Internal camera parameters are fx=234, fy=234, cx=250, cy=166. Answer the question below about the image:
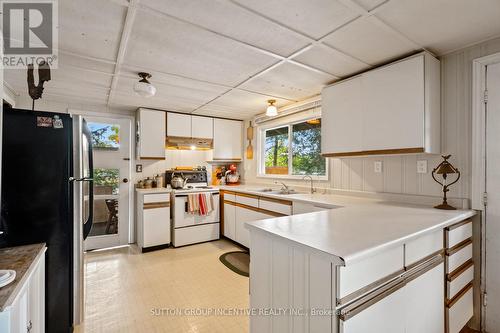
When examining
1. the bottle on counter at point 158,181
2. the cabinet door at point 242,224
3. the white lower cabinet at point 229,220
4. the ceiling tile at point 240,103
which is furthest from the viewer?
the bottle on counter at point 158,181

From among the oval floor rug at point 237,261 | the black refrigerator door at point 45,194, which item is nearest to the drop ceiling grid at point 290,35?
the black refrigerator door at point 45,194

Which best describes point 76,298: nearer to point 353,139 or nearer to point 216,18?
point 216,18

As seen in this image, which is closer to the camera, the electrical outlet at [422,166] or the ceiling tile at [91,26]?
the ceiling tile at [91,26]

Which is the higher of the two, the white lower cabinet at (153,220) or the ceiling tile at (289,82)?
the ceiling tile at (289,82)

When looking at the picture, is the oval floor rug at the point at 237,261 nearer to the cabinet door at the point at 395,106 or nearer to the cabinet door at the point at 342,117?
the cabinet door at the point at 342,117

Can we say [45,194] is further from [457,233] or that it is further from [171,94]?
[457,233]

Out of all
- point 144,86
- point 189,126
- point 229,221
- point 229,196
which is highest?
point 144,86

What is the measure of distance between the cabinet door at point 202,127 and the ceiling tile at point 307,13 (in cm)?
280

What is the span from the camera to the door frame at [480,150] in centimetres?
182

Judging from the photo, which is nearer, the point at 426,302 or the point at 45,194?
the point at 426,302

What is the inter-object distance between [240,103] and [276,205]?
161 centimetres

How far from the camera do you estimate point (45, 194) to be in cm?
152

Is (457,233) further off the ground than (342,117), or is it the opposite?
(342,117)

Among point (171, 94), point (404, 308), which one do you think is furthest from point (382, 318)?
point (171, 94)
